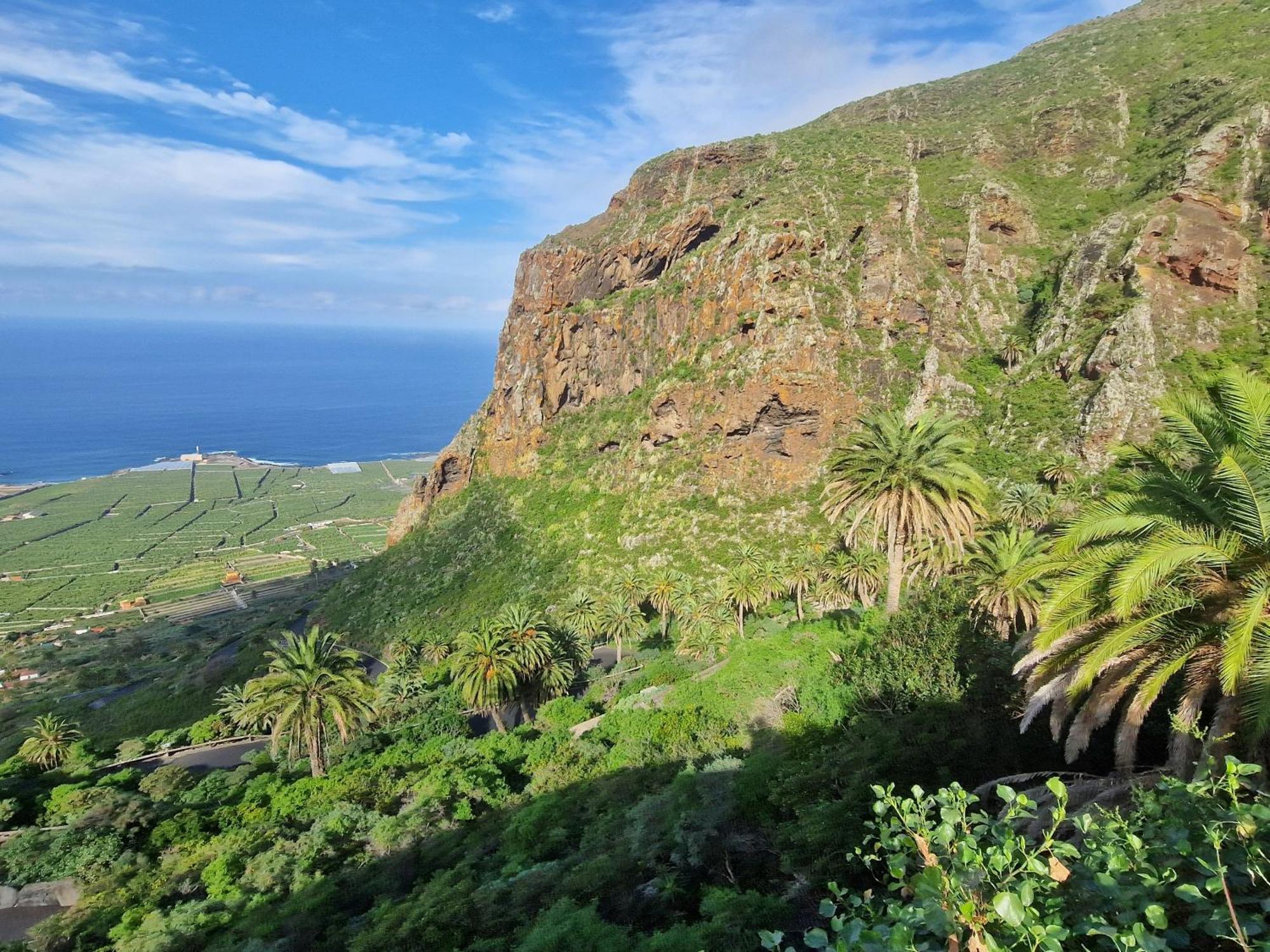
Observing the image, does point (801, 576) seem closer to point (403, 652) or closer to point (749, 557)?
point (749, 557)

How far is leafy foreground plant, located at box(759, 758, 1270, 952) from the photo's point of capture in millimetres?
3104

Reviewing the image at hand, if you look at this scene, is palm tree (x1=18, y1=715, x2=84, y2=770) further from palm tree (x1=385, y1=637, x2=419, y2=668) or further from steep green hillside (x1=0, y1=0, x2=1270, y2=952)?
palm tree (x1=385, y1=637, x2=419, y2=668)

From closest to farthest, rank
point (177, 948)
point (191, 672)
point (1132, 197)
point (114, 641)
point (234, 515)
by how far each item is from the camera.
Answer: point (177, 948) → point (1132, 197) → point (191, 672) → point (114, 641) → point (234, 515)

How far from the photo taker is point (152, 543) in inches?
6083

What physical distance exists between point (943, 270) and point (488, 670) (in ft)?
184

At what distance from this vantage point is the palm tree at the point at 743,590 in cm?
3953

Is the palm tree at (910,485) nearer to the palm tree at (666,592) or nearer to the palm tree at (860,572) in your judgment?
the palm tree at (860,572)

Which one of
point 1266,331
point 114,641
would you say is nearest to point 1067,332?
point 1266,331

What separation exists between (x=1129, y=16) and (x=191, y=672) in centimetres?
15357

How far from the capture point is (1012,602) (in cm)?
1842

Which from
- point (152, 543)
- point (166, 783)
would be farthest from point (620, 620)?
point (152, 543)

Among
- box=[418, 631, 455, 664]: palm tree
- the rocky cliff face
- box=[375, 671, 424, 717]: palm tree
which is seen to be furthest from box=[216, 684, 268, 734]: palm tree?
the rocky cliff face

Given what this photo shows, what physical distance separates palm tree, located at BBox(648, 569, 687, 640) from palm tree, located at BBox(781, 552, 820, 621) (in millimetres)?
7974

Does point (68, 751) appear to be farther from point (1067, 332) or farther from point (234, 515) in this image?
point (234, 515)
